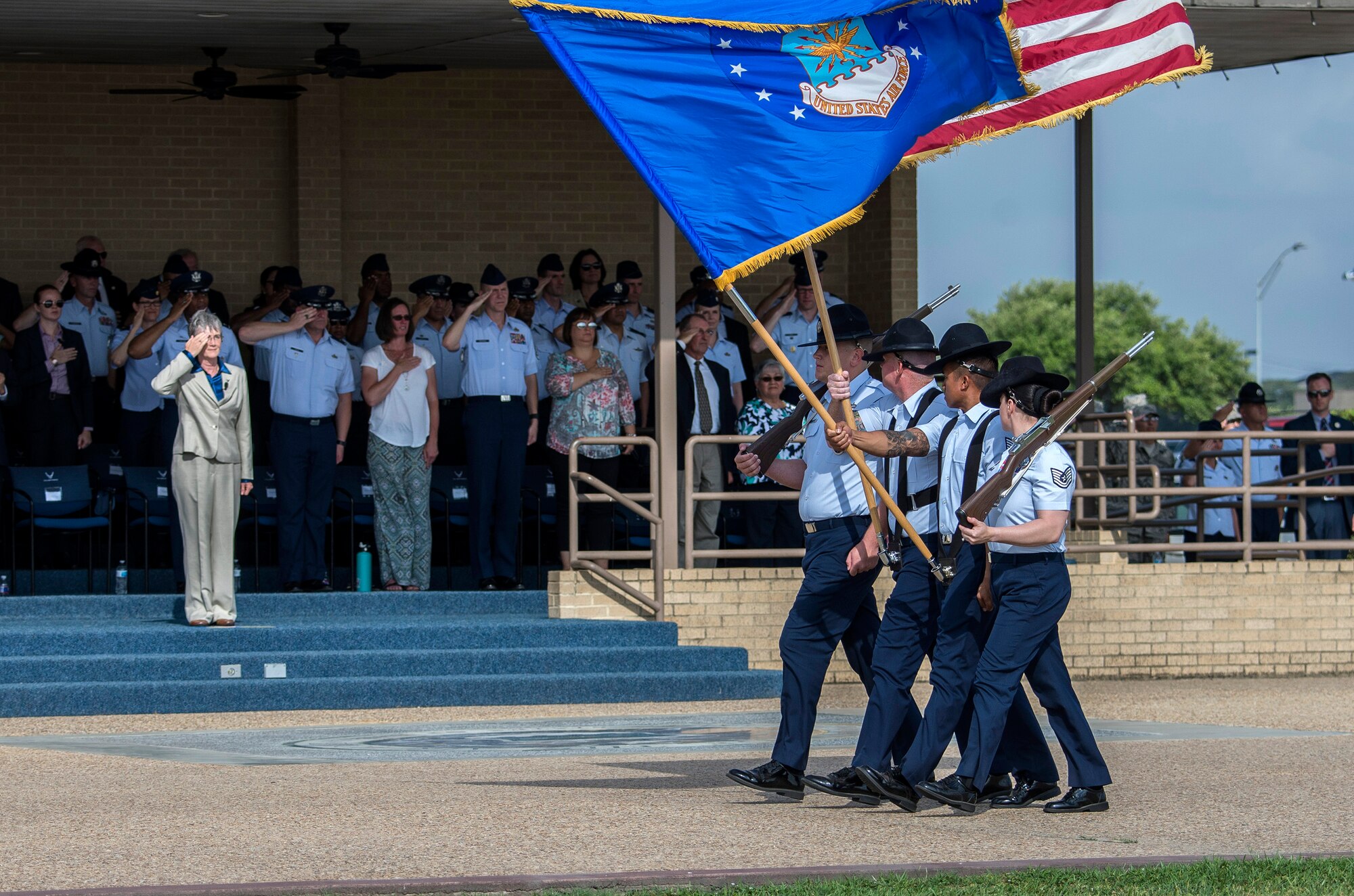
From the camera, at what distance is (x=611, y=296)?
15.1 metres

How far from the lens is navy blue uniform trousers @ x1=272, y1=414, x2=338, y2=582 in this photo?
13.6 metres

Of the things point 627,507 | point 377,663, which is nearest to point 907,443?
point 377,663

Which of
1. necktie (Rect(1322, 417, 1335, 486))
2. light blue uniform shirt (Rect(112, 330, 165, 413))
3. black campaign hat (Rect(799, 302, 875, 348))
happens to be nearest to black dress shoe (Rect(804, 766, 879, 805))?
black campaign hat (Rect(799, 302, 875, 348))

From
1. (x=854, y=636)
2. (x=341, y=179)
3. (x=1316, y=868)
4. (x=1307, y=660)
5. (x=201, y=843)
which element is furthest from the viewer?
(x=341, y=179)

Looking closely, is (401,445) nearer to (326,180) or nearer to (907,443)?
(326,180)

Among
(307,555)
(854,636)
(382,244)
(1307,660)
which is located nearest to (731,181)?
(854,636)

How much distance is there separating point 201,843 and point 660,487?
23.7 feet

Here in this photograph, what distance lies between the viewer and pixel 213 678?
12.1 meters

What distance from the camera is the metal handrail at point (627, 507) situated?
1337 cm

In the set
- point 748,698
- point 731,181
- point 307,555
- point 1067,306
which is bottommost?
point 748,698

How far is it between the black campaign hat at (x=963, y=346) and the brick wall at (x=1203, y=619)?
5.75 m

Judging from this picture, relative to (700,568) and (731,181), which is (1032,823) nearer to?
(731,181)

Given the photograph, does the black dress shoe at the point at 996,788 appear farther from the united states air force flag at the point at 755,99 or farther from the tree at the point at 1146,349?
the tree at the point at 1146,349

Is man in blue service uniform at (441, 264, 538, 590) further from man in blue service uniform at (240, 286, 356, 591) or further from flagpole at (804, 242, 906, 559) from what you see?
flagpole at (804, 242, 906, 559)
